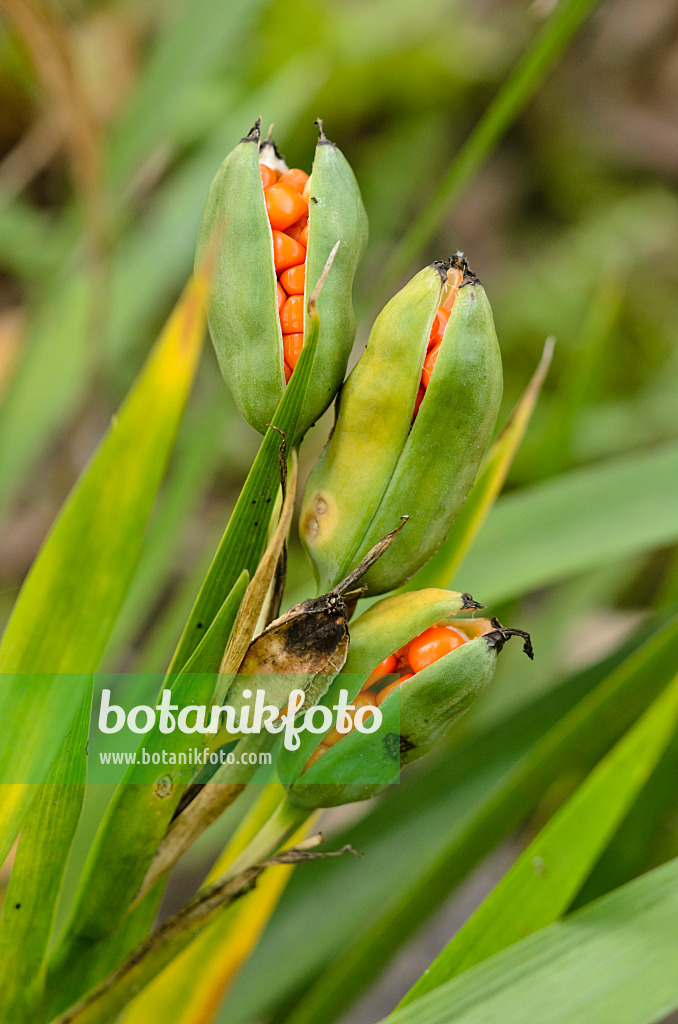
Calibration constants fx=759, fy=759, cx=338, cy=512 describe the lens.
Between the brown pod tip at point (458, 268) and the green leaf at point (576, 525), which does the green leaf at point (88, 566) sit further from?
the green leaf at point (576, 525)

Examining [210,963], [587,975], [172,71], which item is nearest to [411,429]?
[587,975]

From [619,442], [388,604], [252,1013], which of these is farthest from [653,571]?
[388,604]

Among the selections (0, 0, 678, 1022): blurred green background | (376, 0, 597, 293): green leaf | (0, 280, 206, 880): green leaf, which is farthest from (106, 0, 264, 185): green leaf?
(0, 280, 206, 880): green leaf

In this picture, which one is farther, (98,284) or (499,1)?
(499,1)

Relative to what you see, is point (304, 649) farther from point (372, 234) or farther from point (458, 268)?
point (372, 234)

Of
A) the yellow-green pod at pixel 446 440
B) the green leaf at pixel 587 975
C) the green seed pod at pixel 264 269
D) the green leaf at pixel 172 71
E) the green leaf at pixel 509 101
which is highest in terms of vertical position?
the green leaf at pixel 172 71

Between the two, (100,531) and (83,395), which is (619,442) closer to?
(83,395)

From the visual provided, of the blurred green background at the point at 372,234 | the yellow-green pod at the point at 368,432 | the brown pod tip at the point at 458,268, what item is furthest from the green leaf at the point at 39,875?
the blurred green background at the point at 372,234
